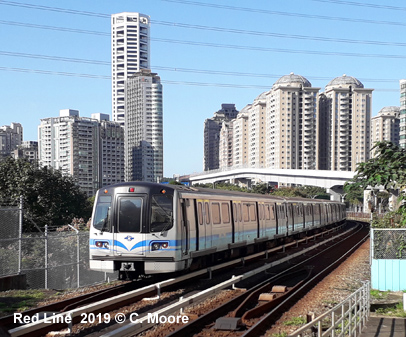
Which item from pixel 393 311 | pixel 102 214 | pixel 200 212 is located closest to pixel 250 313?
pixel 393 311

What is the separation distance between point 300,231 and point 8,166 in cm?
1757

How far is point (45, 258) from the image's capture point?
17094 mm

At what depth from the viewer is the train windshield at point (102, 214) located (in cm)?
1677

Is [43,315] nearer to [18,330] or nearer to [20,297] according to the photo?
[18,330]

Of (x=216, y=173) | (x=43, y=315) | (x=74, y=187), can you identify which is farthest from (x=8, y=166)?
(x=216, y=173)

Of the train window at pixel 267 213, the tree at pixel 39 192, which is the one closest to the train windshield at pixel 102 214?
the train window at pixel 267 213

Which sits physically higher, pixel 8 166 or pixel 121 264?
pixel 8 166

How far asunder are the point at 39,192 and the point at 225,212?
1793 centimetres

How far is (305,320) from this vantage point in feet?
41.2

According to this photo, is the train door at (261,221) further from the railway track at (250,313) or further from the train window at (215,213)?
the railway track at (250,313)

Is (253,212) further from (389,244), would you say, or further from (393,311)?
(393,311)

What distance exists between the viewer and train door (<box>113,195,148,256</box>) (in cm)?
1636

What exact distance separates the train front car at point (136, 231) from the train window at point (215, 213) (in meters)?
3.26

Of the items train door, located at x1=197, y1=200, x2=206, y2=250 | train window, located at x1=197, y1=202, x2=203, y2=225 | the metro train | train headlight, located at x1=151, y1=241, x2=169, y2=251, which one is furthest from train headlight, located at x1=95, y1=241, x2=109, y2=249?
train window, located at x1=197, y1=202, x2=203, y2=225
